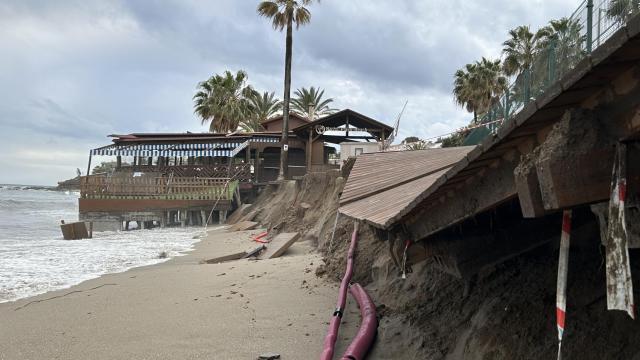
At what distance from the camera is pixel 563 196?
210 cm

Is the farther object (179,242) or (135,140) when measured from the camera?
(135,140)

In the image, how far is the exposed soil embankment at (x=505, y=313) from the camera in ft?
10.0

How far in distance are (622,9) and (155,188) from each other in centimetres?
2761

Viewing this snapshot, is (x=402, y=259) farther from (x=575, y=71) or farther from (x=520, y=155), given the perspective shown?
(x=575, y=71)

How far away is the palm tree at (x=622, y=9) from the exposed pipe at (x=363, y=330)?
4.08 m

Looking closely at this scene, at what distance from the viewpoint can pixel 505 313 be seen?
12.3ft

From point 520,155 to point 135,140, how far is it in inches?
1379

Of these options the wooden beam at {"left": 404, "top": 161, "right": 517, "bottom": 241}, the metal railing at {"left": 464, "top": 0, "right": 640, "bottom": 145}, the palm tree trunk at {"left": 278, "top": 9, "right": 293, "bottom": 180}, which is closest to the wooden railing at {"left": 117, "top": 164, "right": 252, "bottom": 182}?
the palm tree trunk at {"left": 278, "top": 9, "right": 293, "bottom": 180}

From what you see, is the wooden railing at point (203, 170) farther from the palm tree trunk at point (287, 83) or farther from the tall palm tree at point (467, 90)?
the tall palm tree at point (467, 90)

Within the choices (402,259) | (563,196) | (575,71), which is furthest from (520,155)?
(402,259)

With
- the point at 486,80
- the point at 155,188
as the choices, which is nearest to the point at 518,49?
the point at 486,80

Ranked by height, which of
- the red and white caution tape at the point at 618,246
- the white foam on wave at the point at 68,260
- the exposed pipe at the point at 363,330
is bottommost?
the white foam on wave at the point at 68,260

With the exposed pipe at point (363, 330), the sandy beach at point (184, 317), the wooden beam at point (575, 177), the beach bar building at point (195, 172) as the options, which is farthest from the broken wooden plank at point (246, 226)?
the wooden beam at point (575, 177)

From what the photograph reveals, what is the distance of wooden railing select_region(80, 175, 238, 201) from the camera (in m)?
27.7
